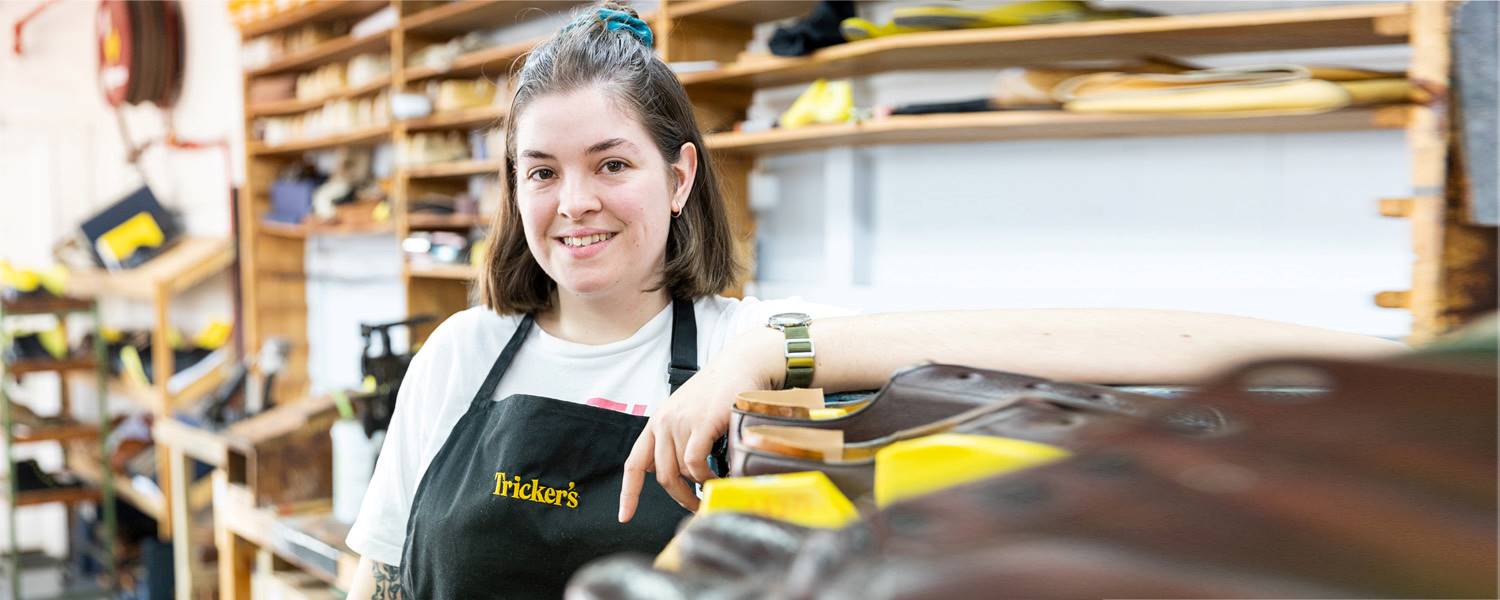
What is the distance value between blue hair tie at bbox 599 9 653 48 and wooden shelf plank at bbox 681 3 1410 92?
1261 millimetres

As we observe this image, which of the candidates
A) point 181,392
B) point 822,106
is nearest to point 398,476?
point 822,106

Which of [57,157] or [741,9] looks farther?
[57,157]

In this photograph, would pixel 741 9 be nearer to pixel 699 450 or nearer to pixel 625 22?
pixel 625 22

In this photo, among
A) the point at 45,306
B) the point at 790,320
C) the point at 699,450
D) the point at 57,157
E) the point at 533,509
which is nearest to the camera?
the point at 699,450

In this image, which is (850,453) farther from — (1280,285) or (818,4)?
(818,4)

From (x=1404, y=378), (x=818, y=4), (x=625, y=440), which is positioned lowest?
(x=625, y=440)

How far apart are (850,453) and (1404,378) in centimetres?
28

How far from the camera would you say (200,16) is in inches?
259

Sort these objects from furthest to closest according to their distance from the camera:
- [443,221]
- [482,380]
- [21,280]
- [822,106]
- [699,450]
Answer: [21,280] → [443,221] → [822,106] → [482,380] → [699,450]

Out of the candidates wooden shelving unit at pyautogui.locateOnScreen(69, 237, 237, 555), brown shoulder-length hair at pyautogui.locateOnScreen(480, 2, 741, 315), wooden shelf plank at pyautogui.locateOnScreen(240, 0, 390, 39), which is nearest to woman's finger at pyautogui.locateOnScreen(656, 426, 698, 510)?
brown shoulder-length hair at pyautogui.locateOnScreen(480, 2, 741, 315)

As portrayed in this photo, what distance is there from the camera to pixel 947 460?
499 mm

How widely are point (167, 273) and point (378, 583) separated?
496cm

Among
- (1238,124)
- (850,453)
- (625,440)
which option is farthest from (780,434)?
(1238,124)

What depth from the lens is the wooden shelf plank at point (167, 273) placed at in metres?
5.60
